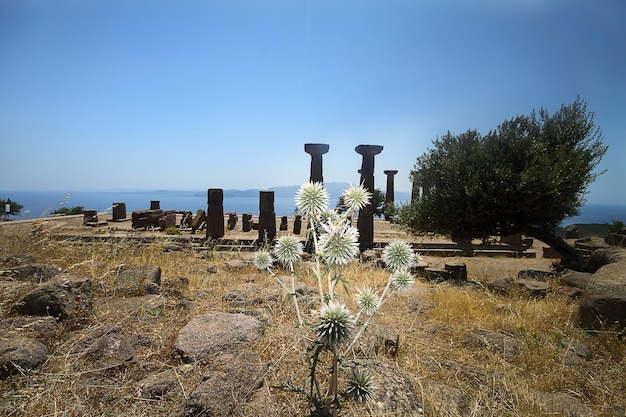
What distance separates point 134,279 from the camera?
5.53 metres

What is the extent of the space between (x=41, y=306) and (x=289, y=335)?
9.74ft

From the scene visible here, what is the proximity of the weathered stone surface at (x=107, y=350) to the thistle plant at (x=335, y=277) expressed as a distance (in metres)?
1.78

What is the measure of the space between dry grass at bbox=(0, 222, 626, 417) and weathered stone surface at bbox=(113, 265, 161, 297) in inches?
5.8

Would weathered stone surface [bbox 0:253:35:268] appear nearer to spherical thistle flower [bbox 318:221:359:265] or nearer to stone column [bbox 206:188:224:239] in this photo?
spherical thistle flower [bbox 318:221:359:265]

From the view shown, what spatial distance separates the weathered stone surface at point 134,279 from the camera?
5.23 m

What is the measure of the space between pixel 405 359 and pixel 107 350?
3.00 metres

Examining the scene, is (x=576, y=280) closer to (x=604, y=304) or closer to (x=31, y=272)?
(x=604, y=304)

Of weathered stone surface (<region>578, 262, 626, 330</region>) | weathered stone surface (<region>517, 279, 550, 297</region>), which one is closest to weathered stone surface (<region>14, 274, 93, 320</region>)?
weathered stone surface (<region>578, 262, 626, 330</region>)

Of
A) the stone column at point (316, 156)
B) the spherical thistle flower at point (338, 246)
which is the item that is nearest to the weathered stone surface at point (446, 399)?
the spherical thistle flower at point (338, 246)

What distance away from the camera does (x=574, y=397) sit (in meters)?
3.41

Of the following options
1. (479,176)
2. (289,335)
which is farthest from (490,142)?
(289,335)

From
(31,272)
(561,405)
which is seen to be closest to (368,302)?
(561,405)

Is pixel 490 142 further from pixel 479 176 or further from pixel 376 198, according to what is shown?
pixel 376 198

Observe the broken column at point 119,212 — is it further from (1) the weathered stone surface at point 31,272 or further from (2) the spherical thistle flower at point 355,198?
(2) the spherical thistle flower at point 355,198
